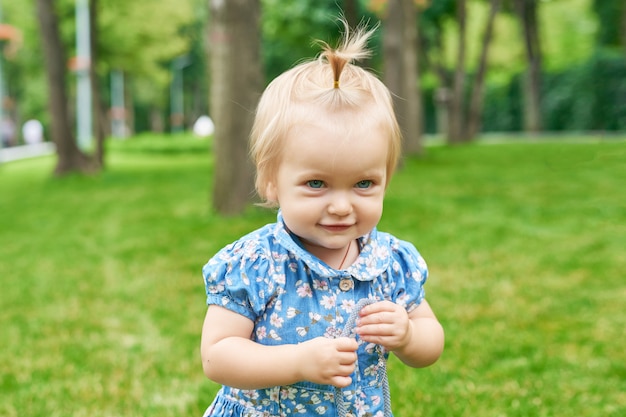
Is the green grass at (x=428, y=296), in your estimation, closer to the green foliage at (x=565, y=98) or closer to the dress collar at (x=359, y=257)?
the dress collar at (x=359, y=257)

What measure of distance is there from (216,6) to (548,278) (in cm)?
495

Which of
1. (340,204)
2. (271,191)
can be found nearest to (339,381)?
(340,204)

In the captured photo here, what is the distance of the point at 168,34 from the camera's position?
110 ft

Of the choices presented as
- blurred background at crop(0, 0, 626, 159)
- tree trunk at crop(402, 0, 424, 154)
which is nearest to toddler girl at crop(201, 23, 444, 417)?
blurred background at crop(0, 0, 626, 159)

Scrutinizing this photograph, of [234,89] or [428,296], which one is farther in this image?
[234,89]

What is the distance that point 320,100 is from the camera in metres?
1.97

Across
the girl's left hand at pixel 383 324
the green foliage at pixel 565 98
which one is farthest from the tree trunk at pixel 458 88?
the girl's left hand at pixel 383 324

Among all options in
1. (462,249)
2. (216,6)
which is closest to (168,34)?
(216,6)

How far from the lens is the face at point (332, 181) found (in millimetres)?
1941

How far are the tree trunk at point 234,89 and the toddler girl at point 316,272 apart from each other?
6726 millimetres

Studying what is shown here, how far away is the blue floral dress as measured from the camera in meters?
2.02

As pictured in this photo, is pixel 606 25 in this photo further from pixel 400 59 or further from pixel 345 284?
pixel 345 284

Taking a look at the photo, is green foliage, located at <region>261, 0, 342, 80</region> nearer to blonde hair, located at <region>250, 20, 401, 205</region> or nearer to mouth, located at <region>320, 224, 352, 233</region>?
blonde hair, located at <region>250, 20, 401, 205</region>

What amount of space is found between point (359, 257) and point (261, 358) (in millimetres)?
380
